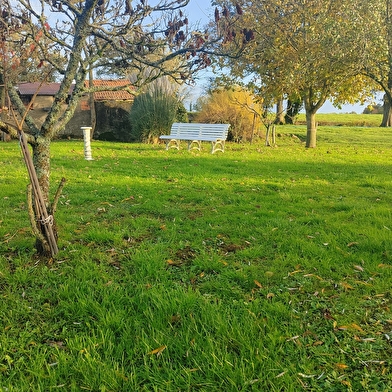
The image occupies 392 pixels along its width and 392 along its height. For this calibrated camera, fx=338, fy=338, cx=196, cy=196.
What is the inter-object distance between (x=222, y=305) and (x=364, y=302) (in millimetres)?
1102

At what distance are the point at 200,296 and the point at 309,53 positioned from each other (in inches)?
401

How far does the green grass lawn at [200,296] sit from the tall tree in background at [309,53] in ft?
17.1

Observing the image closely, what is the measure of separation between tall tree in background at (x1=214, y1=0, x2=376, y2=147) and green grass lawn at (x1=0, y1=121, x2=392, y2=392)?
5.22m

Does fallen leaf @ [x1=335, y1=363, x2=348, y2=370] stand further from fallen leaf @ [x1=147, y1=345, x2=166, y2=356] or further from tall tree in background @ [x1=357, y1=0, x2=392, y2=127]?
tall tree in background @ [x1=357, y1=0, x2=392, y2=127]

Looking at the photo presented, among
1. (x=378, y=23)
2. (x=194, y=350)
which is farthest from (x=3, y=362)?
(x=378, y=23)

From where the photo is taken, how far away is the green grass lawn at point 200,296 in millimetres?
1923

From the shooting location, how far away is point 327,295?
8.87 ft

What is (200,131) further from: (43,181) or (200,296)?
(200,296)

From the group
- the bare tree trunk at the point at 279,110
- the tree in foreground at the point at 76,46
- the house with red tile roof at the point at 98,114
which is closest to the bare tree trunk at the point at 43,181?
the tree in foreground at the point at 76,46

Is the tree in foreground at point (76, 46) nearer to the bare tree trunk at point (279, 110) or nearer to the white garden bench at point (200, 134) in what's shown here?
the white garden bench at point (200, 134)

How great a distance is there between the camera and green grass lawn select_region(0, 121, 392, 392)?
6.31 ft

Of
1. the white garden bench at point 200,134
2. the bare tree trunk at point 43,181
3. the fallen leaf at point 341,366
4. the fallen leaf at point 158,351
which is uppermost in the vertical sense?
the white garden bench at point 200,134

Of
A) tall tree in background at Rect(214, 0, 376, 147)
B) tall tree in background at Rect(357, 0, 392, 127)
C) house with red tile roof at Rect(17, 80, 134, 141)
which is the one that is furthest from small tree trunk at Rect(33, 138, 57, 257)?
house with red tile roof at Rect(17, 80, 134, 141)

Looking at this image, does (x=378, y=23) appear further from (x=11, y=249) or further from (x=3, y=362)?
(x=3, y=362)
